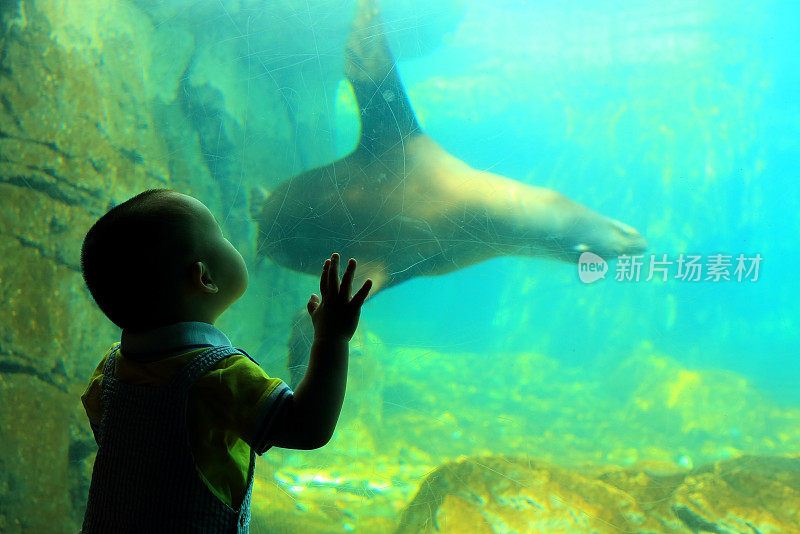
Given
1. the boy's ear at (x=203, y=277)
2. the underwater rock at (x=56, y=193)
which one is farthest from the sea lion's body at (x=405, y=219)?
the boy's ear at (x=203, y=277)

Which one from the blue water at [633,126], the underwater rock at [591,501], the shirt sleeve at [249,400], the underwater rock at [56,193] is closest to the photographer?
the shirt sleeve at [249,400]

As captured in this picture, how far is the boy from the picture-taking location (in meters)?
0.53

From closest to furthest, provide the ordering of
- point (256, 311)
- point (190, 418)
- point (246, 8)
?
point (190, 418) → point (246, 8) → point (256, 311)

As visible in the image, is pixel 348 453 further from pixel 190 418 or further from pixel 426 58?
pixel 426 58

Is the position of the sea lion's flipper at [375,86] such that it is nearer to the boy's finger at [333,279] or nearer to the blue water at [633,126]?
the blue water at [633,126]

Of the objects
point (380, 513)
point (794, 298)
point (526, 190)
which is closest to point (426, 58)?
point (526, 190)

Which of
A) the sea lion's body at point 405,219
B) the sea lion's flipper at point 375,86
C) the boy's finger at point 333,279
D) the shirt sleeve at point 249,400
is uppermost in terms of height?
the sea lion's flipper at point 375,86

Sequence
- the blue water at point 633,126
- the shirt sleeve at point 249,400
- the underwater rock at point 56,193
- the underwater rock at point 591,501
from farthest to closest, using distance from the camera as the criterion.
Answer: the blue water at point 633,126
the underwater rock at point 56,193
the underwater rock at point 591,501
the shirt sleeve at point 249,400

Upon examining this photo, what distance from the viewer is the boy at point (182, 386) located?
533mm

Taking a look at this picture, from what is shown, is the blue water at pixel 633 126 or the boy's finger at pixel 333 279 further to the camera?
the blue water at pixel 633 126

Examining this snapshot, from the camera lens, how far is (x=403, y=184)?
67.2 inches

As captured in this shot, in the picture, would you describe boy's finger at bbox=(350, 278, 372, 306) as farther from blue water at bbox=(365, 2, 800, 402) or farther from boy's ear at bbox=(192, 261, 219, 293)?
blue water at bbox=(365, 2, 800, 402)

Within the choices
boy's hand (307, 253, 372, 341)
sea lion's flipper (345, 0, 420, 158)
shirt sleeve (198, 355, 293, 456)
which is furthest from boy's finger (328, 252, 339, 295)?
sea lion's flipper (345, 0, 420, 158)

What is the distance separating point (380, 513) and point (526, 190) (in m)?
1.49
